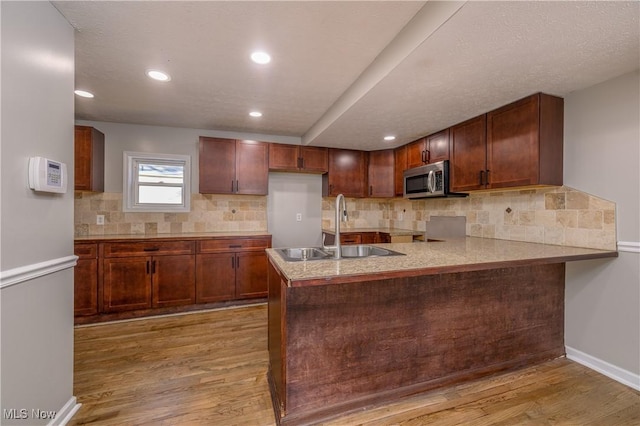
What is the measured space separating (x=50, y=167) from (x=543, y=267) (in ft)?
10.9

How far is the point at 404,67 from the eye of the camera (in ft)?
5.85

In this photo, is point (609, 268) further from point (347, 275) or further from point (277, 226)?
point (277, 226)

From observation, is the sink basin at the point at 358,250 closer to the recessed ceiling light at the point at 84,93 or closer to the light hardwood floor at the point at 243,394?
the light hardwood floor at the point at 243,394

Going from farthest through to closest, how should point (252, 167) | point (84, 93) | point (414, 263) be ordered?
point (252, 167)
point (84, 93)
point (414, 263)

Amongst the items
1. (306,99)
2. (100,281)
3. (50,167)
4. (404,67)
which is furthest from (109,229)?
(404,67)

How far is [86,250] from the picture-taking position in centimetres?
296

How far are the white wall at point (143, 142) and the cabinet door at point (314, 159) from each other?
95 cm

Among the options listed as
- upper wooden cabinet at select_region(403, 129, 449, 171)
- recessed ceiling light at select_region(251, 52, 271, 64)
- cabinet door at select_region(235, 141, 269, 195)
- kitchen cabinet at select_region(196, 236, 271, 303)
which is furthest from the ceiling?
kitchen cabinet at select_region(196, 236, 271, 303)

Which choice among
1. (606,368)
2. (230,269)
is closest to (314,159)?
(230,269)

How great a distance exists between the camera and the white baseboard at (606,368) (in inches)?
74.9

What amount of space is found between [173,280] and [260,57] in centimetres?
A: 261

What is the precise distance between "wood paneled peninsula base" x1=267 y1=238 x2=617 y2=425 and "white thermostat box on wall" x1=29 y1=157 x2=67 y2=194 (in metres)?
1.19

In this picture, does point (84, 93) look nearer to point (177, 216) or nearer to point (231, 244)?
point (177, 216)

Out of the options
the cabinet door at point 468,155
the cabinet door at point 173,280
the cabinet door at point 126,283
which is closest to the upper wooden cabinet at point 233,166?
the cabinet door at point 173,280
